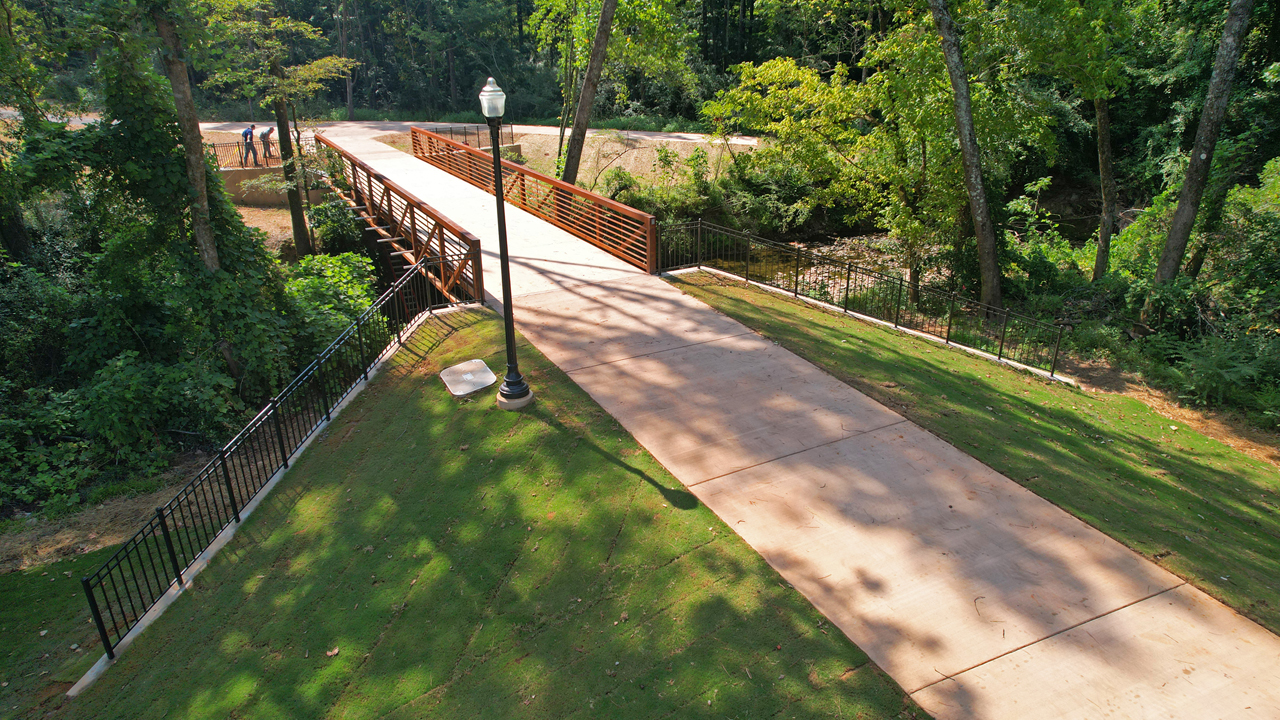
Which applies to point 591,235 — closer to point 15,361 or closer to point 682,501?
point 682,501

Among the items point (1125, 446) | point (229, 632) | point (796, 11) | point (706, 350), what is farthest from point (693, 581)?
point (796, 11)

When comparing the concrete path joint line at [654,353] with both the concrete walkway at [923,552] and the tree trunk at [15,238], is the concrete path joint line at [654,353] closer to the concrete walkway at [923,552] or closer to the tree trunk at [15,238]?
the concrete walkway at [923,552]

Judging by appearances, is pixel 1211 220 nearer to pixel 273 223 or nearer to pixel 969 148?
pixel 969 148

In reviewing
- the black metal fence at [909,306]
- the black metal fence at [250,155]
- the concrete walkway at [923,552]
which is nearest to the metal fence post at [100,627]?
the concrete walkway at [923,552]

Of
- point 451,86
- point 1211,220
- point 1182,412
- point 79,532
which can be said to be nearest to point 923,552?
point 1182,412

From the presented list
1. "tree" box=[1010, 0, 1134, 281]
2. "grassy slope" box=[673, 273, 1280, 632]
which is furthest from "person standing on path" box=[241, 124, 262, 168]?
"tree" box=[1010, 0, 1134, 281]

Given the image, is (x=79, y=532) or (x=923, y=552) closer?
(x=923, y=552)
